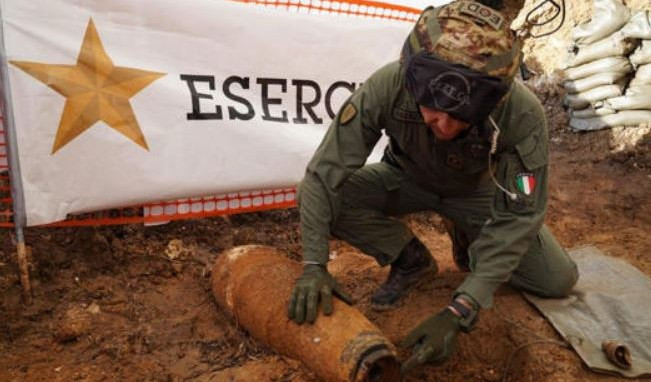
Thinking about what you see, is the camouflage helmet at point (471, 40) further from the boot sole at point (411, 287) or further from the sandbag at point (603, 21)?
the sandbag at point (603, 21)

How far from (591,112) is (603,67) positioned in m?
0.45

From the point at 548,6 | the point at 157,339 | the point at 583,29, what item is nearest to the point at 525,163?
the point at 157,339

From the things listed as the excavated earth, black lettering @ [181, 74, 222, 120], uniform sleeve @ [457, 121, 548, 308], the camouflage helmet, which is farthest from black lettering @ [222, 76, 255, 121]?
uniform sleeve @ [457, 121, 548, 308]

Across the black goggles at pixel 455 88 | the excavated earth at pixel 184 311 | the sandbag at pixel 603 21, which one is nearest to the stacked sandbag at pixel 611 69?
the sandbag at pixel 603 21

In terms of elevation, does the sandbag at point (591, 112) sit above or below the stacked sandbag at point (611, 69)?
below

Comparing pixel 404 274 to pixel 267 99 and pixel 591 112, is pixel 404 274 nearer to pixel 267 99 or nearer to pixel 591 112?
pixel 267 99

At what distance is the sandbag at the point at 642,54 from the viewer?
15.3 feet

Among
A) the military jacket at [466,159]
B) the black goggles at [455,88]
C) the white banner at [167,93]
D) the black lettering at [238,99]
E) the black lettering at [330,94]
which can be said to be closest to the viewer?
the black goggles at [455,88]

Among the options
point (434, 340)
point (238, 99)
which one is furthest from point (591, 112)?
point (434, 340)

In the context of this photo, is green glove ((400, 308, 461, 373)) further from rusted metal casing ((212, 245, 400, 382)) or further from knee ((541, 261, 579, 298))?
knee ((541, 261, 579, 298))

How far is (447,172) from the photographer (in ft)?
7.97

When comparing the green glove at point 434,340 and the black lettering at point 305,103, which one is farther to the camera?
the black lettering at point 305,103

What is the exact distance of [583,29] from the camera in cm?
527

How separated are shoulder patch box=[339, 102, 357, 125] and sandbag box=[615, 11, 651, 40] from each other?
12.3ft
